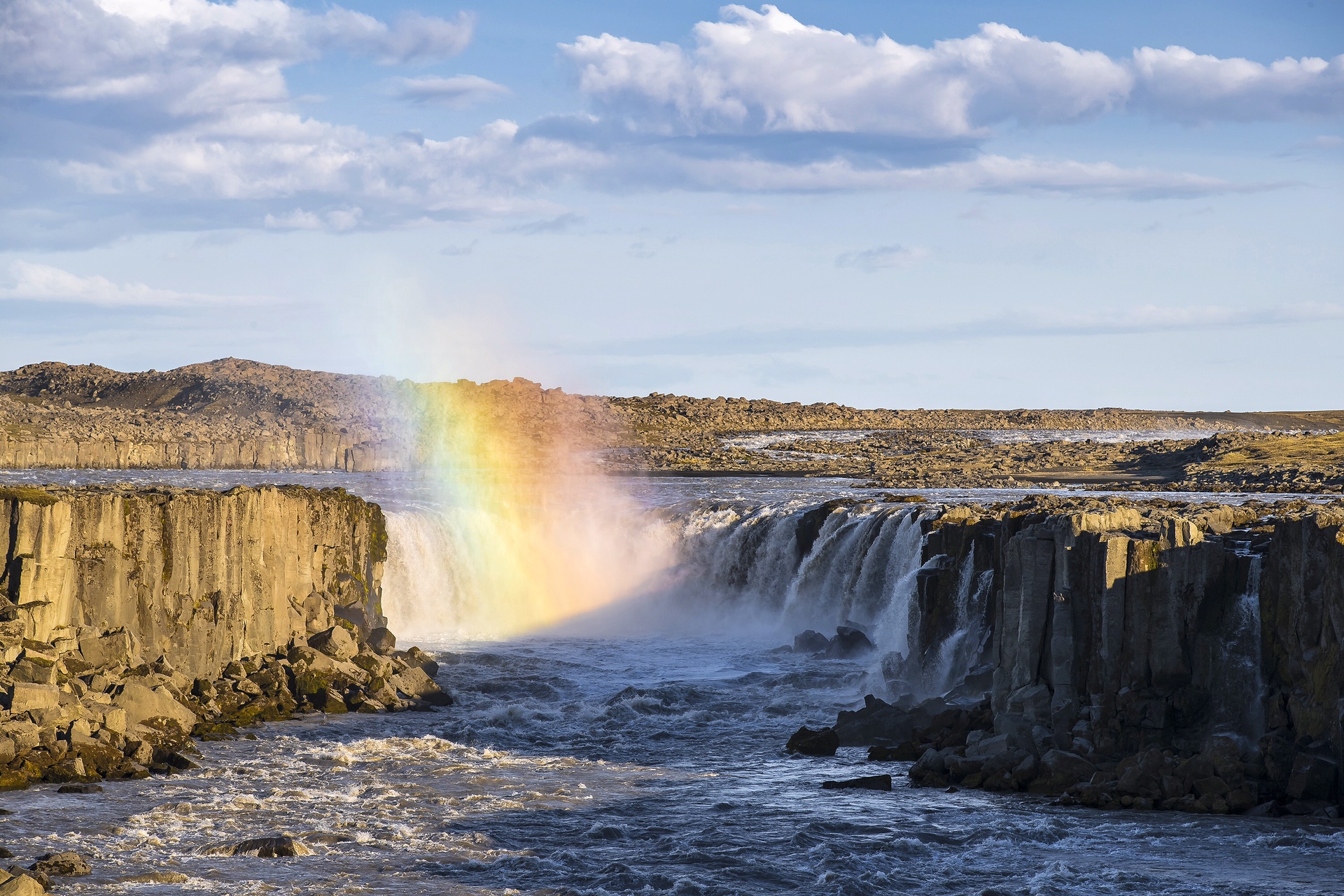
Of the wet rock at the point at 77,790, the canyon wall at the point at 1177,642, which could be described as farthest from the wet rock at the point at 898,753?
the wet rock at the point at 77,790

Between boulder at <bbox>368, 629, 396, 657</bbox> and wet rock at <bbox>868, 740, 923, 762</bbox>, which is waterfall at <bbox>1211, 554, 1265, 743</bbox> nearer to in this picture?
wet rock at <bbox>868, 740, 923, 762</bbox>

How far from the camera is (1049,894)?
21891 millimetres

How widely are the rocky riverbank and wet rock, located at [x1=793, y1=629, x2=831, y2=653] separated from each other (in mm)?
11792

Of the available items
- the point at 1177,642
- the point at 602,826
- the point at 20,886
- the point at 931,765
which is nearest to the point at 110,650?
the point at 20,886

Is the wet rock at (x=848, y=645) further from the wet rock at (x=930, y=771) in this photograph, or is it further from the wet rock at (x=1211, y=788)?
the wet rock at (x=1211, y=788)

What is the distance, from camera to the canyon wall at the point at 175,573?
110ft

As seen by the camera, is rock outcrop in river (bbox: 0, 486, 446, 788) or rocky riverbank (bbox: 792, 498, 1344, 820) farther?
rock outcrop in river (bbox: 0, 486, 446, 788)

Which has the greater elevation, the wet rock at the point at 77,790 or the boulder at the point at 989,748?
the boulder at the point at 989,748

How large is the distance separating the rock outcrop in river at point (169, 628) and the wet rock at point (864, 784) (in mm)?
13748

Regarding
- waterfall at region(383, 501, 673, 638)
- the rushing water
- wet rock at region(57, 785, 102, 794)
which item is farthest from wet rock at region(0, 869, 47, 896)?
waterfall at region(383, 501, 673, 638)

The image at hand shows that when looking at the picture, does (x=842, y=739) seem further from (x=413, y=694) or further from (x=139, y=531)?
(x=139, y=531)

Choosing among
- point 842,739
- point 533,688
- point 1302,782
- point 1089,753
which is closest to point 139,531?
point 533,688

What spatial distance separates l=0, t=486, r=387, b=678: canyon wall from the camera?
33594 mm

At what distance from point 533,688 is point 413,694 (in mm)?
3791
